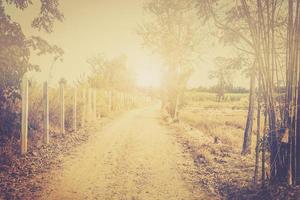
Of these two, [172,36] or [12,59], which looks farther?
[172,36]

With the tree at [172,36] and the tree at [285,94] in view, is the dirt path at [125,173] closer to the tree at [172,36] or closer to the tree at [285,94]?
the tree at [285,94]

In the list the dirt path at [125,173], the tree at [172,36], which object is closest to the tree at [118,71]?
the tree at [172,36]

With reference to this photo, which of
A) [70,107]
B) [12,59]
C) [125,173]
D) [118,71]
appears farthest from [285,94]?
[118,71]

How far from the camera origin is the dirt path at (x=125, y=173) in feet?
19.3

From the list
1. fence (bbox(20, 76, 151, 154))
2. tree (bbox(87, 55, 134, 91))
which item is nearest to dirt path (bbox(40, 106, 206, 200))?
fence (bbox(20, 76, 151, 154))

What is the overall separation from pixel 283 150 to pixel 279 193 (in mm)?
790

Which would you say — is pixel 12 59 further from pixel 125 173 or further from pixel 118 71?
pixel 118 71

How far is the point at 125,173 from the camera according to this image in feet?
24.0

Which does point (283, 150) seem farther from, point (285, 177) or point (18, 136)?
point (18, 136)

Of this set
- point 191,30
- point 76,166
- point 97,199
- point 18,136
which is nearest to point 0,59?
point 18,136

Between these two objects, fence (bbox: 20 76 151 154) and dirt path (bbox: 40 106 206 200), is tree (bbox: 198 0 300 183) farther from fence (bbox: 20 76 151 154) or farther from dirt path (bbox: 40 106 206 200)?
fence (bbox: 20 76 151 154)

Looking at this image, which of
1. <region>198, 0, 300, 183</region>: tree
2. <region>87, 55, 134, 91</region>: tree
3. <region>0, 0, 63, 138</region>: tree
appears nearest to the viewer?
<region>198, 0, 300, 183</region>: tree

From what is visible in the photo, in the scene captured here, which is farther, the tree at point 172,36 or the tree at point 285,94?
the tree at point 172,36

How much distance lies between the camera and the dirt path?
588 cm
